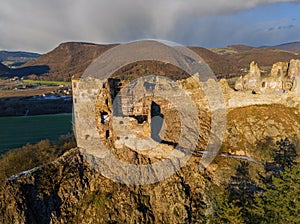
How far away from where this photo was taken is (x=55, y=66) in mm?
183375

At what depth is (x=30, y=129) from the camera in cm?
5381

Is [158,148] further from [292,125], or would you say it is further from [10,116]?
[10,116]

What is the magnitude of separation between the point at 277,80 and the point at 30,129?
1806 inches

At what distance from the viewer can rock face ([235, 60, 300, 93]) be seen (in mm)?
26547

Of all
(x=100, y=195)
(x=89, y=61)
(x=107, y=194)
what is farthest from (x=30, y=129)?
(x=89, y=61)

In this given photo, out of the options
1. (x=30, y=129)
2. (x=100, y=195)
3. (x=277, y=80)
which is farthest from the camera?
(x=30, y=129)

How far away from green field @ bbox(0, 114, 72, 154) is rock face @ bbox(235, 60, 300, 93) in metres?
31.9

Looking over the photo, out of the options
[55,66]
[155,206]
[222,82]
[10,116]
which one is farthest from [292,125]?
[55,66]

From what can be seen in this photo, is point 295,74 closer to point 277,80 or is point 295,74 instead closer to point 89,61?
point 277,80

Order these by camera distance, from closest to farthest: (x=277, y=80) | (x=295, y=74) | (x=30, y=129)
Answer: (x=295, y=74)
(x=277, y=80)
(x=30, y=129)

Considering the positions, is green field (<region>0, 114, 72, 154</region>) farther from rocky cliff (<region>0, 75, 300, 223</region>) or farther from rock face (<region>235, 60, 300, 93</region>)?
rock face (<region>235, 60, 300, 93</region>)

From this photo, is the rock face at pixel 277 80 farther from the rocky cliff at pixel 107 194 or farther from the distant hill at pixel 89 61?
the distant hill at pixel 89 61

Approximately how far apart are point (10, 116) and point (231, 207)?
68852 millimetres

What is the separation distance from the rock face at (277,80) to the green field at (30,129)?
31940 mm
